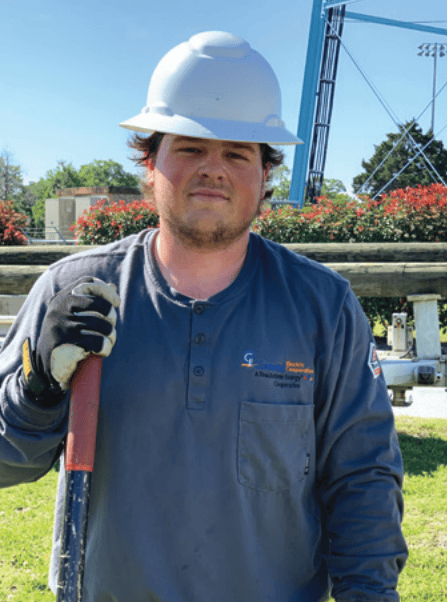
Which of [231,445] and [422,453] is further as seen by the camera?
[422,453]

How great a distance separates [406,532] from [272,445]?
274cm

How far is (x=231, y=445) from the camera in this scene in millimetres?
1659

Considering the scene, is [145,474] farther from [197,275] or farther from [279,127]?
[279,127]

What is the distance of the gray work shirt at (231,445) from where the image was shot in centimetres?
164

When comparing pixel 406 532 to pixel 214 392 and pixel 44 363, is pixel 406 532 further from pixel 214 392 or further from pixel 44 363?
pixel 44 363

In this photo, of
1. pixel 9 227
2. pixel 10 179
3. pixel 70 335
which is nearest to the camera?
pixel 70 335

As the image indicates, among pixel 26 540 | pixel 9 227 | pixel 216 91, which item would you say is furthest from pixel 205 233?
pixel 9 227

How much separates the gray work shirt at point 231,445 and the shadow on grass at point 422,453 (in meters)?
3.38

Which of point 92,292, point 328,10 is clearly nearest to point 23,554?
point 92,292

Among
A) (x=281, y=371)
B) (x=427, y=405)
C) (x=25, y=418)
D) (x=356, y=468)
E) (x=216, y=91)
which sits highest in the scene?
(x=216, y=91)

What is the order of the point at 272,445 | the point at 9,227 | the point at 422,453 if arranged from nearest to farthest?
the point at 272,445
the point at 422,453
the point at 9,227

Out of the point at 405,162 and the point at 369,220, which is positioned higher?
the point at 405,162

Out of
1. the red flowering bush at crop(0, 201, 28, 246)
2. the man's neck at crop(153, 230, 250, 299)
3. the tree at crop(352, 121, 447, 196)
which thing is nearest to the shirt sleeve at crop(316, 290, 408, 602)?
the man's neck at crop(153, 230, 250, 299)

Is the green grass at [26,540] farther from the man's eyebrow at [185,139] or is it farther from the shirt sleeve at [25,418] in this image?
the man's eyebrow at [185,139]
